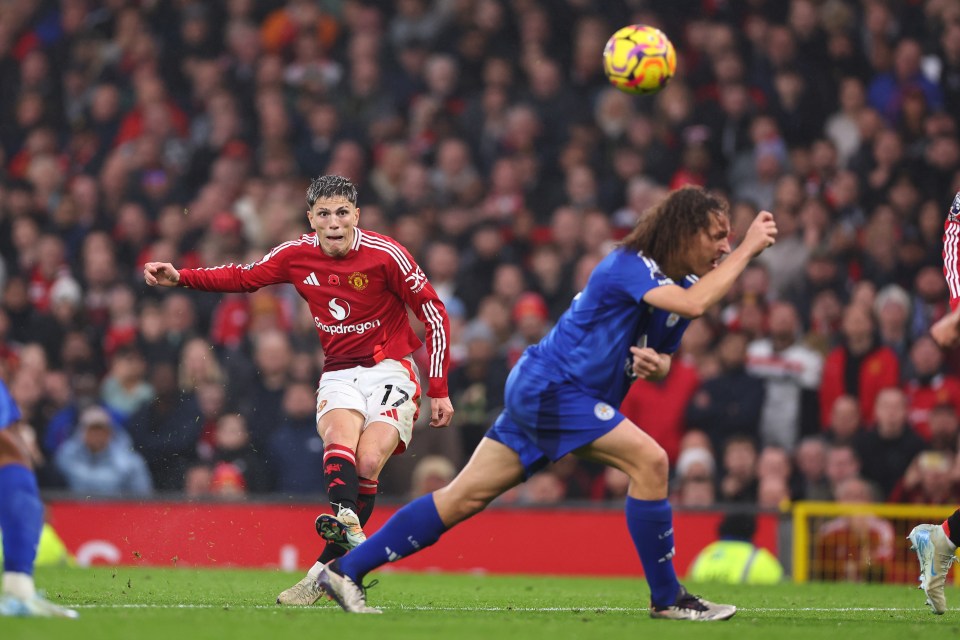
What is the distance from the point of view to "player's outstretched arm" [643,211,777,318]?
6859mm

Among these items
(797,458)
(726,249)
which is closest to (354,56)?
(797,458)

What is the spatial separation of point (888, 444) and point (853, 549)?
3.40 ft

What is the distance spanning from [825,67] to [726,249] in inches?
346

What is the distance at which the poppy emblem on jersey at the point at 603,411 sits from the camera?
23.2ft

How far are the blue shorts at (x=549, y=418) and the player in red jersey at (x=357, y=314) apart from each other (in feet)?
4.27

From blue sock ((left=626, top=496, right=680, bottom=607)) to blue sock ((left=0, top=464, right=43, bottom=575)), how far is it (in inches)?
102

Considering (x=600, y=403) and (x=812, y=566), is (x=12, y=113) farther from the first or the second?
(x=600, y=403)

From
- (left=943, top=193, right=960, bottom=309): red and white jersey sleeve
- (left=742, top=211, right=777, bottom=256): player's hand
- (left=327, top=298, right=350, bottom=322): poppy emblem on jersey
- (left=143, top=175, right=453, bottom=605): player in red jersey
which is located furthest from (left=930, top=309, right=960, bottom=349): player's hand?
(left=327, top=298, right=350, bottom=322): poppy emblem on jersey

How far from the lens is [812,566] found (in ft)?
40.5

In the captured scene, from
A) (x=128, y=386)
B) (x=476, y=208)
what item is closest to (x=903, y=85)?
(x=476, y=208)

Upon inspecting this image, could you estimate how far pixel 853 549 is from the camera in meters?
12.2

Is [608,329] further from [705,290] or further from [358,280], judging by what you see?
[358,280]

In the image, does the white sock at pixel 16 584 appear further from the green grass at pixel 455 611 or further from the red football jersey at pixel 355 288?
the red football jersey at pixel 355 288

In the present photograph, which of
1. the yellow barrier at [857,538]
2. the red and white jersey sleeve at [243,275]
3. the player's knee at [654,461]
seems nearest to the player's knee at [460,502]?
the player's knee at [654,461]
